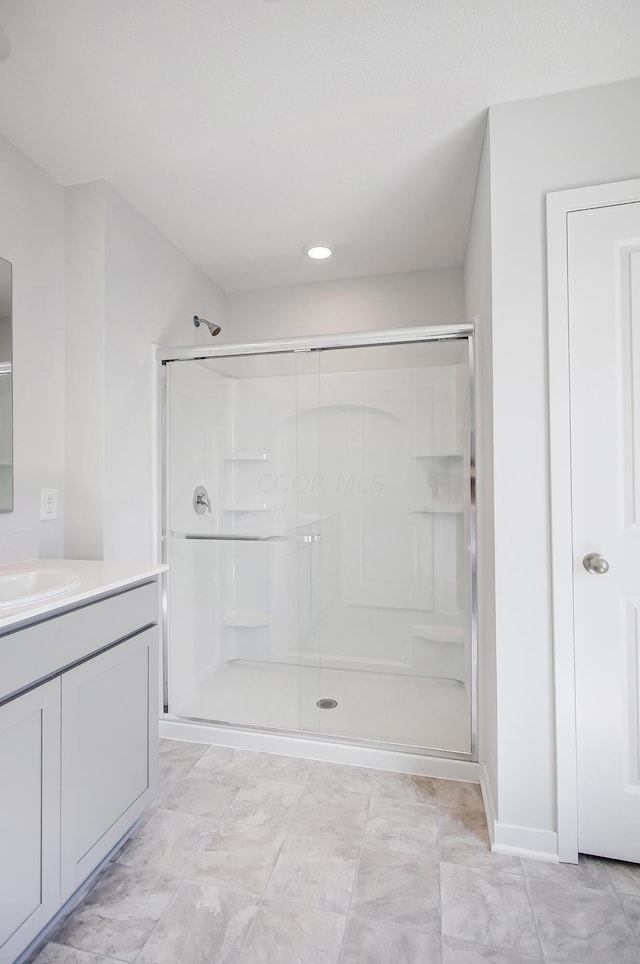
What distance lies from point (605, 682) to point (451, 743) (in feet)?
2.58

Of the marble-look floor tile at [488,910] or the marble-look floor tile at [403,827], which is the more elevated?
the marble-look floor tile at [488,910]

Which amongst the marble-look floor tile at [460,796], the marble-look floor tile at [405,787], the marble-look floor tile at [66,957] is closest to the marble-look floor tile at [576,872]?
the marble-look floor tile at [460,796]

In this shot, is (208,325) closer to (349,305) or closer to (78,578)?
(349,305)

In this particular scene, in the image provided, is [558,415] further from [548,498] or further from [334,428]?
[334,428]

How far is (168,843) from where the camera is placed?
61.8 inches

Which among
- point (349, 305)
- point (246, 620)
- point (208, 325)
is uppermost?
point (349, 305)

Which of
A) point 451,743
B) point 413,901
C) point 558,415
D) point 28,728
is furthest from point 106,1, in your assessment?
point 451,743

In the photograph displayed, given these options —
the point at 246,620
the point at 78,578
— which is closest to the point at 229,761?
the point at 246,620

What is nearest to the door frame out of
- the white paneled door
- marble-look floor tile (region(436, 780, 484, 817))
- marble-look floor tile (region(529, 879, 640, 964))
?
the white paneled door

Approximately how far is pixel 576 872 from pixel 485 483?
1.23 metres

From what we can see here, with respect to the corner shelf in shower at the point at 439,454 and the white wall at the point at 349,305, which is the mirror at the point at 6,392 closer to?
the white wall at the point at 349,305

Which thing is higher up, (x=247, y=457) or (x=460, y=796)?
(x=247, y=457)

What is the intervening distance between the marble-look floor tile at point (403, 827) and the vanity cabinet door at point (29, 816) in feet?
3.15

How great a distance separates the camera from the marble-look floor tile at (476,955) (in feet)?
3.84
